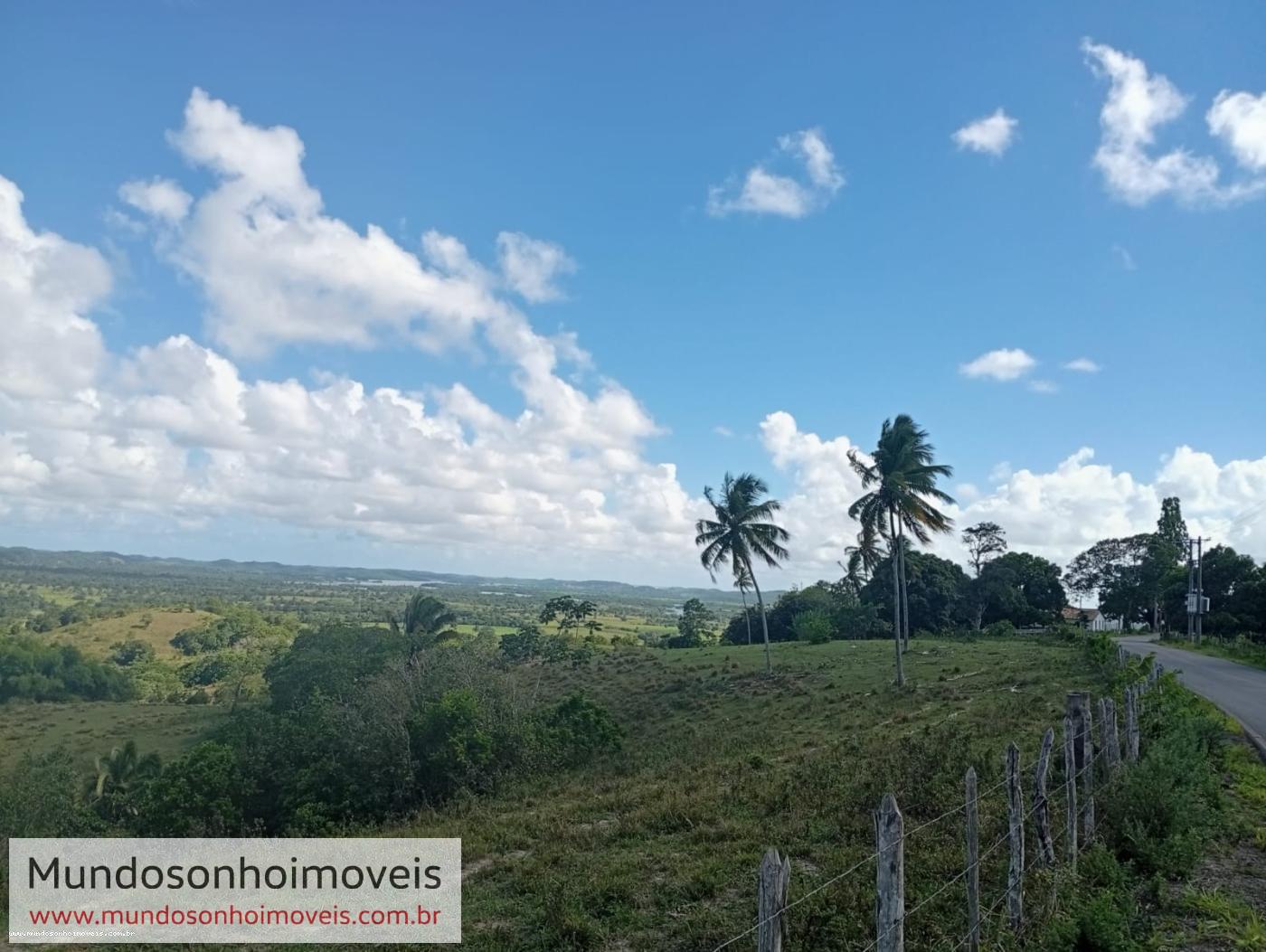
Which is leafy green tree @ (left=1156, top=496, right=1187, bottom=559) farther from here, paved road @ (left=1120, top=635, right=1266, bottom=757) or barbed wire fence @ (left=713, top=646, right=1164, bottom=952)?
barbed wire fence @ (left=713, top=646, right=1164, bottom=952)

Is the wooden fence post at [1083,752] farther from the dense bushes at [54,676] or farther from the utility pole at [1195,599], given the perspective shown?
the dense bushes at [54,676]

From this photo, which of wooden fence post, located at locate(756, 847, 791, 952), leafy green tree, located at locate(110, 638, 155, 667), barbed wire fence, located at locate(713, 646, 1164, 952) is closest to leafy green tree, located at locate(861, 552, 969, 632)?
barbed wire fence, located at locate(713, 646, 1164, 952)

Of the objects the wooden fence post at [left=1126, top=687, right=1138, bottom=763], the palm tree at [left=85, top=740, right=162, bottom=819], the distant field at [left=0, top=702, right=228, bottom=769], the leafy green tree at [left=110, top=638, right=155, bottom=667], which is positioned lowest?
the leafy green tree at [left=110, top=638, right=155, bottom=667]

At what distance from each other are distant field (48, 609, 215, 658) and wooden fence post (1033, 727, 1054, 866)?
12132 centimetres

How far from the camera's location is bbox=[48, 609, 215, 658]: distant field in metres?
108

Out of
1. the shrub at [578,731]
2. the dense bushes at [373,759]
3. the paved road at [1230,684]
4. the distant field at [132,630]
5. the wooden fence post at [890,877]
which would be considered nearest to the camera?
the wooden fence post at [890,877]

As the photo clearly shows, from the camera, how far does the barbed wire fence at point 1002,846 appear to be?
163 inches

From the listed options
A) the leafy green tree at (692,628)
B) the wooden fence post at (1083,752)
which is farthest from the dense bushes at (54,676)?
the wooden fence post at (1083,752)

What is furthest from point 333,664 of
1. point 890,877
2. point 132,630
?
point 132,630

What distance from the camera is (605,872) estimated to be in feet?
31.6

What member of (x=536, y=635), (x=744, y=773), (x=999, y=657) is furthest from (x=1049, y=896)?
(x=536, y=635)

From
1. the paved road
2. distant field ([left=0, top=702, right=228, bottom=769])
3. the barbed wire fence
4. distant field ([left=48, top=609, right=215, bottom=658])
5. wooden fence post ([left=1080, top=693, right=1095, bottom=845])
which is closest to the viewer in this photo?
the barbed wire fence

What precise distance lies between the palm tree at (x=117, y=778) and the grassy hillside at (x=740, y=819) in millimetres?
17740

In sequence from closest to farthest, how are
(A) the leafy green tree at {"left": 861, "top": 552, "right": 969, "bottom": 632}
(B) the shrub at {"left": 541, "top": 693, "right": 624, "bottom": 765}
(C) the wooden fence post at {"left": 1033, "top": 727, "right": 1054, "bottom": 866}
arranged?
(C) the wooden fence post at {"left": 1033, "top": 727, "right": 1054, "bottom": 866}
(B) the shrub at {"left": 541, "top": 693, "right": 624, "bottom": 765}
(A) the leafy green tree at {"left": 861, "top": 552, "right": 969, "bottom": 632}
